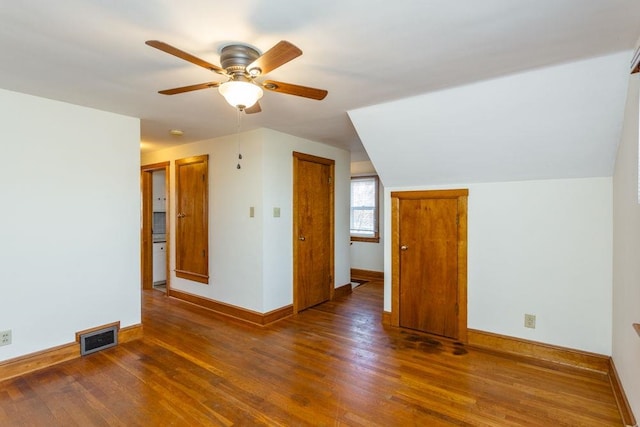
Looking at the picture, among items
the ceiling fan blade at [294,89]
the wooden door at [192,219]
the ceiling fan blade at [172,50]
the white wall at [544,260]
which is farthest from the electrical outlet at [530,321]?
the wooden door at [192,219]

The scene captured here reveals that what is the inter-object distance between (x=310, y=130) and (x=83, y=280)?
2696 millimetres

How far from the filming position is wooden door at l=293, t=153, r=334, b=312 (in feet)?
13.4

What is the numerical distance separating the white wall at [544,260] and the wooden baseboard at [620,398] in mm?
205

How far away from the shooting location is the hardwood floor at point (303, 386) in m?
2.00

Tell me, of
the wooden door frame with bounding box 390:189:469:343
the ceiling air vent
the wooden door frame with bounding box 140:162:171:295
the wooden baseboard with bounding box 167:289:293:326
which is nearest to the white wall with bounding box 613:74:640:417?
the wooden door frame with bounding box 390:189:469:343

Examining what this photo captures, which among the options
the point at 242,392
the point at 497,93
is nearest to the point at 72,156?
the point at 242,392

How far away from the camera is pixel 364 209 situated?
6.38 meters

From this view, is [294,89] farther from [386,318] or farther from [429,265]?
[386,318]

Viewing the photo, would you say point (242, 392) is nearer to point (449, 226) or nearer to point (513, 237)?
point (449, 226)

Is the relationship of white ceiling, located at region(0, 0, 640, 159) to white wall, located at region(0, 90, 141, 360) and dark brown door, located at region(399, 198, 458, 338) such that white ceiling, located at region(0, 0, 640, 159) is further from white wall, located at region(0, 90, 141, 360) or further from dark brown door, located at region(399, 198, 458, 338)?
dark brown door, located at region(399, 198, 458, 338)

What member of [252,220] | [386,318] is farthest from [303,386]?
[252,220]

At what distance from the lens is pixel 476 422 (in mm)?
1945

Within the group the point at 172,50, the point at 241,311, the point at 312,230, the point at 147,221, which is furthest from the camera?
the point at 147,221

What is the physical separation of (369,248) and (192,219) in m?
3.28
